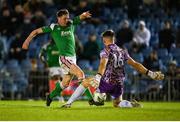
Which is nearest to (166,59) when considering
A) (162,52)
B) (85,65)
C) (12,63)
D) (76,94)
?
(162,52)

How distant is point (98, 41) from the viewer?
27312 mm

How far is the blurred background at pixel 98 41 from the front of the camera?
24859 millimetres

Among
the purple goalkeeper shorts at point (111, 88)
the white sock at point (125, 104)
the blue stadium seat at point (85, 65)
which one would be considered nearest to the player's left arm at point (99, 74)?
the purple goalkeeper shorts at point (111, 88)

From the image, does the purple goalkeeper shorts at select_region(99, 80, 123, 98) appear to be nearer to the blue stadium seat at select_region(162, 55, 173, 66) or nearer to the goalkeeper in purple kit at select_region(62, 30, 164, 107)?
the goalkeeper in purple kit at select_region(62, 30, 164, 107)

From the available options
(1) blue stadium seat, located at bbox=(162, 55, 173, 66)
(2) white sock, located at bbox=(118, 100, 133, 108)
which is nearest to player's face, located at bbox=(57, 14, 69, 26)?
(2) white sock, located at bbox=(118, 100, 133, 108)

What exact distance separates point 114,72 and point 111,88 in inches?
17.4

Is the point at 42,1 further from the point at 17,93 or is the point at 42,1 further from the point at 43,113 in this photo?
the point at 43,113

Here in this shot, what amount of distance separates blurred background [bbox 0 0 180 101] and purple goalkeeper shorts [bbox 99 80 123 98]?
6.70 m

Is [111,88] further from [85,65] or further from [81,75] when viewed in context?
[85,65]

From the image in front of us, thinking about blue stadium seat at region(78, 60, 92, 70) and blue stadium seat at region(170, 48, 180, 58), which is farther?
blue stadium seat at region(170, 48, 180, 58)

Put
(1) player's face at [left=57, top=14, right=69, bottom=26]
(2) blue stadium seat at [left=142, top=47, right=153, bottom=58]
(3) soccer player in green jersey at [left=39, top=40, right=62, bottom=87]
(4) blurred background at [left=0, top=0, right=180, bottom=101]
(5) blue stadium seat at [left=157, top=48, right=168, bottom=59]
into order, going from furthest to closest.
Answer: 1. (2) blue stadium seat at [left=142, top=47, right=153, bottom=58]
2. (5) blue stadium seat at [left=157, top=48, right=168, bottom=59]
3. (4) blurred background at [left=0, top=0, right=180, bottom=101]
4. (3) soccer player in green jersey at [left=39, top=40, right=62, bottom=87]
5. (1) player's face at [left=57, top=14, right=69, bottom=26]

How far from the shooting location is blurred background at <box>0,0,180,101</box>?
24859 millimetres

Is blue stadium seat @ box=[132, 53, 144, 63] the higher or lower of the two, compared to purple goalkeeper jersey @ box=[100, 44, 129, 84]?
higher

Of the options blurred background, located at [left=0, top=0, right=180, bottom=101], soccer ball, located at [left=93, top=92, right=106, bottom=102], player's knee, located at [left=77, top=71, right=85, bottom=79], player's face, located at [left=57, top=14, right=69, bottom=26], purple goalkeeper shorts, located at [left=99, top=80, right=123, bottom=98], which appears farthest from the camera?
blurred background, located at [left=0, top=0, right=180, bottom=101]
